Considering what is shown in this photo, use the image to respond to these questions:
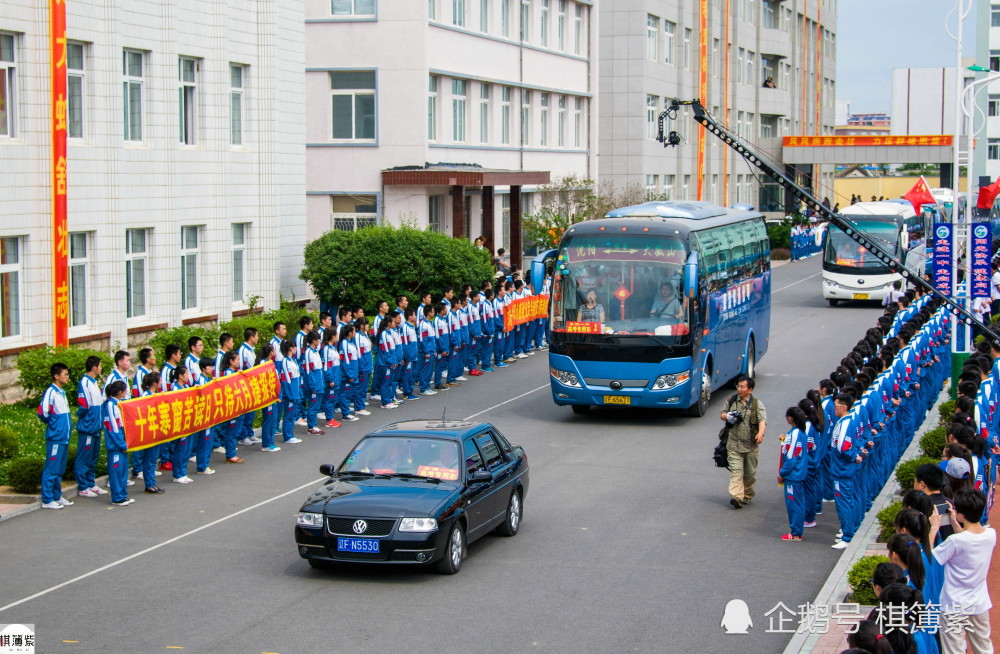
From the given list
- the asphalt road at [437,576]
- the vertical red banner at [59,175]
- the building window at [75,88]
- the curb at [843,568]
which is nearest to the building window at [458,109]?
the building window at [75,88]

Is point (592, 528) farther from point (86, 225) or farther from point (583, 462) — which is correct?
point (86, 225)

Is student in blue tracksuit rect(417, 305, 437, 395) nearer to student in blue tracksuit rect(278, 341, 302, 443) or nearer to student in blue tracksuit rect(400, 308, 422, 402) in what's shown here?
student in blue tracksuit rect(400, 308, 422, 402)

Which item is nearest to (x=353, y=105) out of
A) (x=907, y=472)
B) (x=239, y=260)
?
(x=239, y=260)

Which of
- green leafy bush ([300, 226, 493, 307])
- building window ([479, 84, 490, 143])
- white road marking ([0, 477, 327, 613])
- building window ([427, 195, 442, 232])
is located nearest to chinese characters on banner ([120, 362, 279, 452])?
white road marking ([0, 477, 327, 613])

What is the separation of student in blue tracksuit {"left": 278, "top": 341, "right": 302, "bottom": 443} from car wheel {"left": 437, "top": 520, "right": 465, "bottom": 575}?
730cm

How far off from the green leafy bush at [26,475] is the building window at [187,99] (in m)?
12.5

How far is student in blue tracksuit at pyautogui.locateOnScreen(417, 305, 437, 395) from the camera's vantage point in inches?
953

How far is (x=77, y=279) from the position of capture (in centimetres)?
2391

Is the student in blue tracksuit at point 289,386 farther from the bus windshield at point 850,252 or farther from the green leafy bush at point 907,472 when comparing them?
the bus windshield at point 850,252

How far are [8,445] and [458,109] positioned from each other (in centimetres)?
2425

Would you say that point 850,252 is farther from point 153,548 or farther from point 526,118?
point 153,548

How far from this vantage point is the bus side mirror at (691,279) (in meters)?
20.6

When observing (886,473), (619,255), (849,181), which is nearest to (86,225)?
(619,255)

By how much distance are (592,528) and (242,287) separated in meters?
16.6
